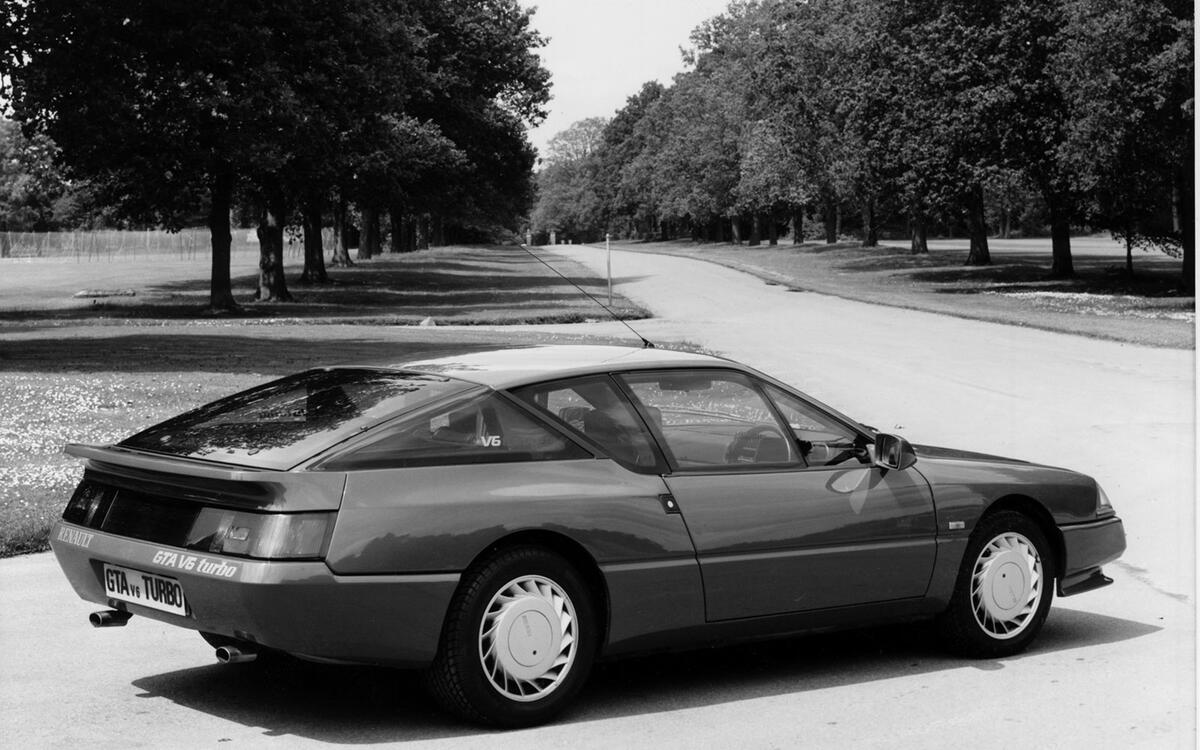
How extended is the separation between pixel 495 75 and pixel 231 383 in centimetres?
3881

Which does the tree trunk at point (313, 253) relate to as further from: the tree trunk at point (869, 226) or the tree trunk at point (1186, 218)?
the tree trunk at point (869, 226)

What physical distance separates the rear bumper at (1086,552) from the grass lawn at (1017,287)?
705 inches

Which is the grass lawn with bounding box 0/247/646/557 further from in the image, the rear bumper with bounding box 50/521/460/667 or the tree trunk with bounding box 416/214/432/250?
the tree trunk with bounding box 416/214/432/250

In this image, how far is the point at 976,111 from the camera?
39.6 m

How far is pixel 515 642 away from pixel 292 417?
1.23 metres

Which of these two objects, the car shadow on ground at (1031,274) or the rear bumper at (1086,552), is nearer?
the rear bumper at (1086,552)

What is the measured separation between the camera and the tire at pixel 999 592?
20.8ft

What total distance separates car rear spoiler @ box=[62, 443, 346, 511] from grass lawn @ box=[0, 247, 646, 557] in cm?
175

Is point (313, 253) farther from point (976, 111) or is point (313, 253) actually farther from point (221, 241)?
point (976, 111)

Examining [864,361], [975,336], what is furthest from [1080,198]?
[864,361]

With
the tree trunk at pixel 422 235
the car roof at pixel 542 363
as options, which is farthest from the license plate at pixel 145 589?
the tree trunk at pixel 422 235

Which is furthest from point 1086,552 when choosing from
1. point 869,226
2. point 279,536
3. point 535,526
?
point 869,226

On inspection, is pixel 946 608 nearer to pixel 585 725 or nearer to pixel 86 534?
pixel 585 725

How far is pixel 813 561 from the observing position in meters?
5.93
